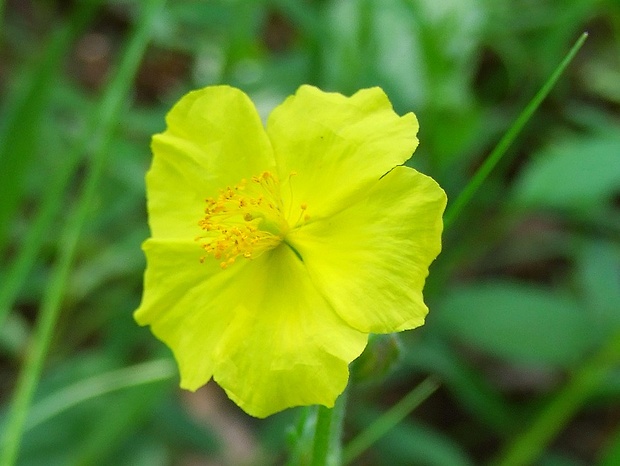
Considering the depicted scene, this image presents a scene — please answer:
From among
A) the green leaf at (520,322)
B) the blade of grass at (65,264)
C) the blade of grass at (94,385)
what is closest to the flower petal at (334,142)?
the blade of grass at (65,264)

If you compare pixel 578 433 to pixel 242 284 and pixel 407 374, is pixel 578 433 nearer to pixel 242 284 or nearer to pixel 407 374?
pixel 407 374

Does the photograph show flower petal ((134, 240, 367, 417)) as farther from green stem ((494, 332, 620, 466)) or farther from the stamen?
green stem ((494, 332, 620, 466))

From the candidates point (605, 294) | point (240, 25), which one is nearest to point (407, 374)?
point (605, 294)

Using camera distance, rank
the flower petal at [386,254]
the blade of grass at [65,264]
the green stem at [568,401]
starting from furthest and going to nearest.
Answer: the green stem at [568,401] < the blade of grass at [65,264] < the flower petal at [386,254]

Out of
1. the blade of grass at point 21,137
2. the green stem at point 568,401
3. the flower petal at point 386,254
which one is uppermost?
the flower petal at point 386,254

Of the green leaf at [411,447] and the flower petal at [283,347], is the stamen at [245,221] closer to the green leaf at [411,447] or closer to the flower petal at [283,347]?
Result: the flower petal at [283,347]
